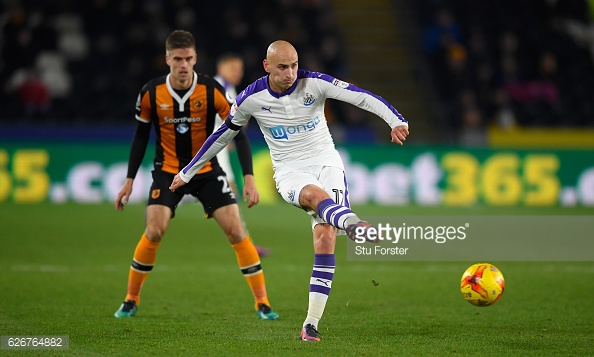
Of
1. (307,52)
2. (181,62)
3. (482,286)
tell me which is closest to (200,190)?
(181,62)

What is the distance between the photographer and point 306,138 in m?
6.42

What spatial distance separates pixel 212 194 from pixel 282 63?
1484 millimetres

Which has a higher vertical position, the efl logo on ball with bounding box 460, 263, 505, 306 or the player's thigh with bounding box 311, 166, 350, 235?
the player's thigh with bounding box 311, 166, 350, 235

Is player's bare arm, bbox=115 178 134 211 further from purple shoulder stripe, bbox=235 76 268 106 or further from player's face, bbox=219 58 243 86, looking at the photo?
player's face, bbox=219 58 243 86

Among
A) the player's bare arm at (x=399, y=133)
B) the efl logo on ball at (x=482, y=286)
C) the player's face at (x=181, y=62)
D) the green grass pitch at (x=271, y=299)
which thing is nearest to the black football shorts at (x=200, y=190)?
the player's face at (x=181, y=62)

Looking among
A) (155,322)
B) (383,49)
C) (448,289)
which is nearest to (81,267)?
(155,322)

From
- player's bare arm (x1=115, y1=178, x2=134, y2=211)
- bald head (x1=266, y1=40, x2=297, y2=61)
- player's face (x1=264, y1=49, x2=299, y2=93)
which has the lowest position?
player's bare arm (x1=115, y1=178, x2=134, y2=211)

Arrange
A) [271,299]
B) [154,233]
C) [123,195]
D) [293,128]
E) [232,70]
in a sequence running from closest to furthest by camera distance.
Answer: [293,128] → [154,233] → [123,195] → [271,299] → [232,70]

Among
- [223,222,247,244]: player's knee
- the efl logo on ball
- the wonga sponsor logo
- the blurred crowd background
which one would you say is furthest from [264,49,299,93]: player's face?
the blurred crowd background

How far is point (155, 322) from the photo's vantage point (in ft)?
22.2

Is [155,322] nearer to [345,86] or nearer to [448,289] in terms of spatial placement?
[345,86]

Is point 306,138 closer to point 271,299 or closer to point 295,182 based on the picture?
point 295,182

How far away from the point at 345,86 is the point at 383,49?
16.6 metres

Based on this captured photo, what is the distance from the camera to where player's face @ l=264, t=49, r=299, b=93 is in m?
6.05
